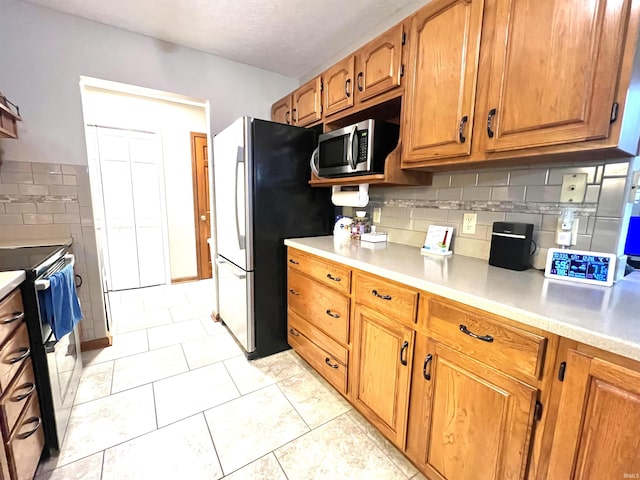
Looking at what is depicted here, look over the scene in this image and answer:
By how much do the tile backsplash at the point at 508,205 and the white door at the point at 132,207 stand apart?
3056 millimetres

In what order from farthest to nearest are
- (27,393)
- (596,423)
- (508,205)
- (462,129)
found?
(508,205), (462,129), (27,393), (596,423)

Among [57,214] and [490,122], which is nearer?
[490,122]

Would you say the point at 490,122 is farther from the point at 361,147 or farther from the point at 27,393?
the point at 27,393

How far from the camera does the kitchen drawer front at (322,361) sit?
5.37 ft

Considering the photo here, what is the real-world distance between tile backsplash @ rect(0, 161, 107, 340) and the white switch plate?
2.98 m

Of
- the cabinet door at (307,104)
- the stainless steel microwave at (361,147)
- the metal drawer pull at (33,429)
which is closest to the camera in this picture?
the metal drawer pull at (33,429)

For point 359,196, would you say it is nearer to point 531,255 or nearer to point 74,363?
point 531,255

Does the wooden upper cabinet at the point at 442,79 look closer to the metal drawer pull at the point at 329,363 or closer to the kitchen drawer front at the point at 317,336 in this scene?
the kitchen drawer front at the point at 317,336

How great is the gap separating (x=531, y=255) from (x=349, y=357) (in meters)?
1.06

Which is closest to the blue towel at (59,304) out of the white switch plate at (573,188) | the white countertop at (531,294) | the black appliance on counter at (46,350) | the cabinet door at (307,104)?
the black appliance on counter at (46,350)

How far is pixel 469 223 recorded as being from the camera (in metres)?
1.59

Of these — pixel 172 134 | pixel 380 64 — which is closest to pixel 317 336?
pixel 380 64

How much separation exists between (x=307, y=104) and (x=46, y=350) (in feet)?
7.16

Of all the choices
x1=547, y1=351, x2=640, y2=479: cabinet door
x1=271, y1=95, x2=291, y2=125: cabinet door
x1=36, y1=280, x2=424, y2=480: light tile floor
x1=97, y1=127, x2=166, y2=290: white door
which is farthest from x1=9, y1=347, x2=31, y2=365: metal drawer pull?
x1=97, y1=127, x2=166, y2=290: white door
